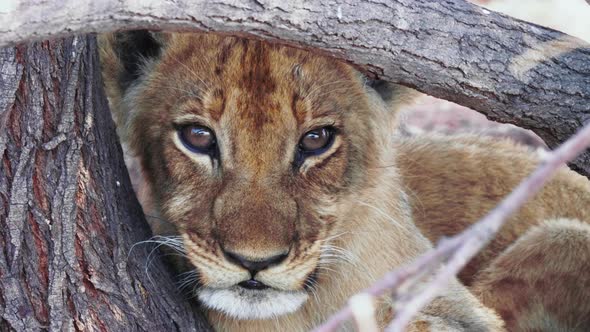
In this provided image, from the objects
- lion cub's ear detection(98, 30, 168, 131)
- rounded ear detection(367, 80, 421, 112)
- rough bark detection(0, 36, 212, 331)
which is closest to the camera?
rough bark detection(0, 36, 212, 331)

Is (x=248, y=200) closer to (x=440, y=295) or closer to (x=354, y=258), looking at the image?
(x=354, y=258)

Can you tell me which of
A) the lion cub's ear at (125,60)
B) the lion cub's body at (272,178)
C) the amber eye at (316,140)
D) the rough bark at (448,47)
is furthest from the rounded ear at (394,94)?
the lion cub's ear at (125,60)

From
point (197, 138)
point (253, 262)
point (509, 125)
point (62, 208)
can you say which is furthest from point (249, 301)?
point (509, 125)

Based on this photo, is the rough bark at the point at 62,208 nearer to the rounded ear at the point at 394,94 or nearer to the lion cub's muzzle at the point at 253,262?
the lion cub's muzzle at the point at 253,262

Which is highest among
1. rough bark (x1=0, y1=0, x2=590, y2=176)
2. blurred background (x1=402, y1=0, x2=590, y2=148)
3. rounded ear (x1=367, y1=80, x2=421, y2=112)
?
rough bark (x1=0, y1=0, x2=590, y2=176)

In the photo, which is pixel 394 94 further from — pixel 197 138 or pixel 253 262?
pixel 253 262

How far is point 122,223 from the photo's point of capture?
3.29 meters

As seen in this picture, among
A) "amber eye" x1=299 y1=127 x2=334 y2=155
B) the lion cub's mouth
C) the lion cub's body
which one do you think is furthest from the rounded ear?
the lion cub's mouth

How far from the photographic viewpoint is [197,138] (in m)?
3.43

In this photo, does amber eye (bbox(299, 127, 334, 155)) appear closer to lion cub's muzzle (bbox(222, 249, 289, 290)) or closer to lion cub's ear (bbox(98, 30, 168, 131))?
lion cub's muzzle (bbox(222, 249, 289, 290))

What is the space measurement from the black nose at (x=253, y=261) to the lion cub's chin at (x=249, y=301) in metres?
0.13

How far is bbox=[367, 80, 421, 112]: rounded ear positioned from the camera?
3844mm

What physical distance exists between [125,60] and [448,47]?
4.38ft

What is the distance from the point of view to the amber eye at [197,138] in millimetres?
3420
